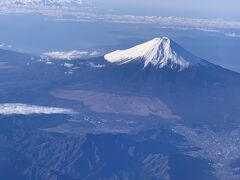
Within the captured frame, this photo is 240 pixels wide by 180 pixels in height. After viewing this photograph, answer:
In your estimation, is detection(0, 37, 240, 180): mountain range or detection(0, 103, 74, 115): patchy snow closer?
detection(0, 37, 240, 180): mountain range

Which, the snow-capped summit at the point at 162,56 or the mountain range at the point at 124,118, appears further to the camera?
the snow-capped summit at the point at 162,56

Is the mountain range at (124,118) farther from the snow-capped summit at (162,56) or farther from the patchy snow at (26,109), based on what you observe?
the patchy snow at (26,109)

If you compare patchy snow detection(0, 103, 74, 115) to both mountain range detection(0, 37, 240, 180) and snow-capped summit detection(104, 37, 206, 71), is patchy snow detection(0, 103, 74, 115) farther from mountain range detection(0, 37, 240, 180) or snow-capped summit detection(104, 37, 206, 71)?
snow-capped summit detection(104, 37, 206, 71)

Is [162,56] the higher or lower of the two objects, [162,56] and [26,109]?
the higher

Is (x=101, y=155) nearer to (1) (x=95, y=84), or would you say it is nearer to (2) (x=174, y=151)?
(2) (x=174, y=151)

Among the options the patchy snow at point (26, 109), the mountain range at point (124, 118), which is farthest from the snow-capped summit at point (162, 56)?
the patchy snow at point (26, 109)

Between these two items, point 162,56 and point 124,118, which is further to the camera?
point 162,56

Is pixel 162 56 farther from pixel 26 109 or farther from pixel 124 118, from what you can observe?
pixel 26 109

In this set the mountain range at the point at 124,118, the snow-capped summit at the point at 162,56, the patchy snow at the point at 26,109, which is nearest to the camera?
the mountain range at the point at 124,118

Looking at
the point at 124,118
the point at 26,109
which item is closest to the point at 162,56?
the point at 124,118

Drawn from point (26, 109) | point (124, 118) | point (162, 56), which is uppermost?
point (162, 56)

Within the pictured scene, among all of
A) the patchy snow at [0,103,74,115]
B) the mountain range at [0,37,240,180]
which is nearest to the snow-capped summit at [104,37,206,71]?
the mountain range at [0,37,240,180]

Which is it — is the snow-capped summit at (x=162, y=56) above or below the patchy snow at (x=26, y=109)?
above
